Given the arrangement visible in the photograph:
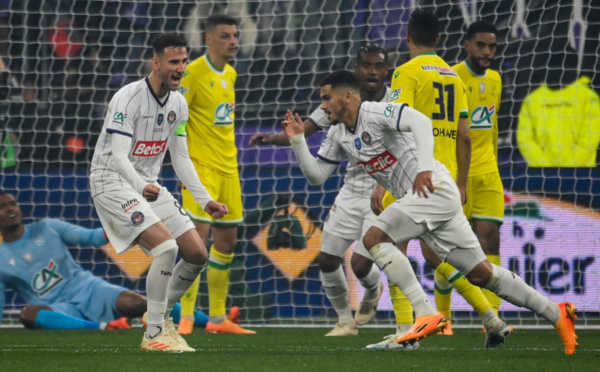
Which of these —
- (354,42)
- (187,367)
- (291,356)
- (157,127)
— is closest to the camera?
(187,367)

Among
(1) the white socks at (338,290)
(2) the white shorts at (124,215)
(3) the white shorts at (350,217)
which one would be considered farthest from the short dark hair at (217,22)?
(2) the white shorts at (124,215)

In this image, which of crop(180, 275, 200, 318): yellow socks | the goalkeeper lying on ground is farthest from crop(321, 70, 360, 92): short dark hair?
the goalkeeper lying on ground

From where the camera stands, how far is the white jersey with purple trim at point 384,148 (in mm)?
5777

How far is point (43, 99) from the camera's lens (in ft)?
34.2

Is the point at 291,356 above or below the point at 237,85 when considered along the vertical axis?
below

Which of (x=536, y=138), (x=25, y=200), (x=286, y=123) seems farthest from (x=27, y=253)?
(x=536, y=138)

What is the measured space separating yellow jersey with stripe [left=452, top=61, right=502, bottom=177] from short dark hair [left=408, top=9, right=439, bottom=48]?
863mm

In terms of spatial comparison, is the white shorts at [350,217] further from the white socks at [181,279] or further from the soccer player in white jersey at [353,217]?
the white socks at [181,279]

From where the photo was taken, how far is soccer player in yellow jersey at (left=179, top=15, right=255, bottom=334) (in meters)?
8.03

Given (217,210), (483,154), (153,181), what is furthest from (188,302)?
(483,154)

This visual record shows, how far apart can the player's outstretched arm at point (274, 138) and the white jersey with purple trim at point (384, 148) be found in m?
0.84

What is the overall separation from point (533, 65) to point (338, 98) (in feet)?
12.8

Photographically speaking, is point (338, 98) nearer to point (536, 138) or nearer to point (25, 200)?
point (536, 138)

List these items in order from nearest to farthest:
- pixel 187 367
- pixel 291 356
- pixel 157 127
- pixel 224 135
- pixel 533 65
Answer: pixel 187 367 < pixel 291 356 < pixel 157 127 < pixel 224 135 < pixel 533 65
